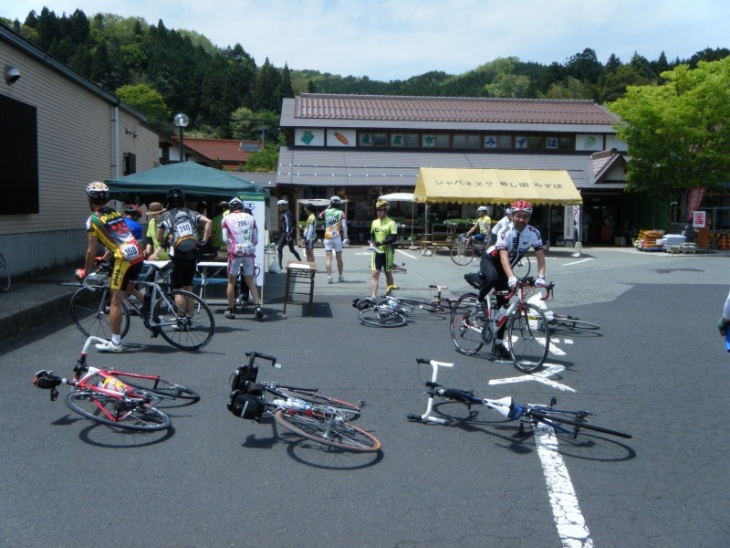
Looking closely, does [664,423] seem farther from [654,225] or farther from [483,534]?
[654,225]

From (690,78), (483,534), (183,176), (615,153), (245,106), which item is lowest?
(483,534)

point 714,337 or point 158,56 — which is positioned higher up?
point 158,56

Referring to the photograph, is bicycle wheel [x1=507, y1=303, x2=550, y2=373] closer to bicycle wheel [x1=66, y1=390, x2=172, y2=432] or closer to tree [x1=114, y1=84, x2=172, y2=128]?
bicycle wheel [x1=66, y1=390, x2=172, y2=432]

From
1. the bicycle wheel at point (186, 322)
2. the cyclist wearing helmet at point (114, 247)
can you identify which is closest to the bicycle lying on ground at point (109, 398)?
the cyclist wearing helmet at point (114, 247)

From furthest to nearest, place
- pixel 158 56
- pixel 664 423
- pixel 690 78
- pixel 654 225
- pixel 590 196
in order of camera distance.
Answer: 1. pixel 158 56
2. pixel 590 196
3. pixel 654 225
4. pixel 690 78
5. pixel 664 423

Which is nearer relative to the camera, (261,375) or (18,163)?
(261,375)

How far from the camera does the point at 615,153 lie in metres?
32.3

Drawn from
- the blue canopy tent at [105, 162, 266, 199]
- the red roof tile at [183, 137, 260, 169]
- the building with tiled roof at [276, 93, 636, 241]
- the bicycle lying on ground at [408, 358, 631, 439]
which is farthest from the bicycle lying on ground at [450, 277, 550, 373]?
the red roof tile at [183, 137, 260, 169]

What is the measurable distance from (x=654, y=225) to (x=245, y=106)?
2843 inches

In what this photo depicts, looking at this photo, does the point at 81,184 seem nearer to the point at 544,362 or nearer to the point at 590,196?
the point at 544,362

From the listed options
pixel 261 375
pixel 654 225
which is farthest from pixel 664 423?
pixel 654 225

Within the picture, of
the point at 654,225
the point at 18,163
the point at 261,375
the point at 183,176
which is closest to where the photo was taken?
the point at 261,375

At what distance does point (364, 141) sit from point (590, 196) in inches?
473

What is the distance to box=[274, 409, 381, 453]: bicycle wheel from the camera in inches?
184
